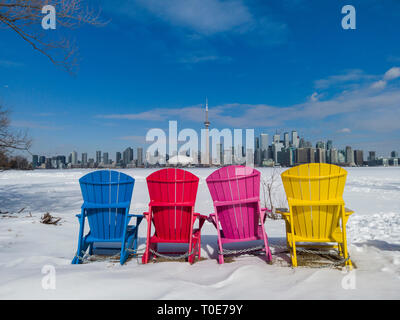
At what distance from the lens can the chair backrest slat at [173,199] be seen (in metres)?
3.40

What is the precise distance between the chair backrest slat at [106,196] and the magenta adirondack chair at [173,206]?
0.39 meters

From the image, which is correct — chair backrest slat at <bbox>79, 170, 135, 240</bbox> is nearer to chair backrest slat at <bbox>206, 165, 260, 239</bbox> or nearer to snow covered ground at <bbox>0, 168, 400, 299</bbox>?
snow covered ground at <bbox>0, 168, 400, 299</bbox>

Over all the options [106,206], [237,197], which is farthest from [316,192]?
[106,206]

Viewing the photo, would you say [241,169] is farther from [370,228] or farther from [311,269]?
[370,228]

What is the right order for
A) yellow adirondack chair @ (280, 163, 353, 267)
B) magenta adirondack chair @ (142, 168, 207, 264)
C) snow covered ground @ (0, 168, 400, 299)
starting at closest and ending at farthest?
snow covered ground @ (0, 168, 400, 299), yellow adirondack chair @ (280, 163, 353, 267), magenta adirondack chair @ (142, 168, 207, 264)

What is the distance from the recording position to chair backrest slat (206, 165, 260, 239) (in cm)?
340

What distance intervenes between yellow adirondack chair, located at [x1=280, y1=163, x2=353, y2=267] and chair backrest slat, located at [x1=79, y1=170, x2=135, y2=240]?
221 cm

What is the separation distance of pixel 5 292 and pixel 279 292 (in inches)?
102

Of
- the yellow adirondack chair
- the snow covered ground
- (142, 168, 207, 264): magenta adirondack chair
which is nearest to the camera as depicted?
the snow covered ground

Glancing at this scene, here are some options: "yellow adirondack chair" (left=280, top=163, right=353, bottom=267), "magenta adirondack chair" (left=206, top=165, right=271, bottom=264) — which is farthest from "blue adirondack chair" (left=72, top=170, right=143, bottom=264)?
"yellow adirondack chair" (left=280, top=163, right=353, bottom=267)

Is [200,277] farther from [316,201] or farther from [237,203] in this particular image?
[316,201]

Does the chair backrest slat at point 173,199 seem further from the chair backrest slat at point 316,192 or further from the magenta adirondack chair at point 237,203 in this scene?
the chair backrest slat at point 316,192

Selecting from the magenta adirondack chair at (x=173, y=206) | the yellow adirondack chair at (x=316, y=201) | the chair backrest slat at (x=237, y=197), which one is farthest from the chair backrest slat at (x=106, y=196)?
the yellow adirondack chair at (x=316, y=201)
